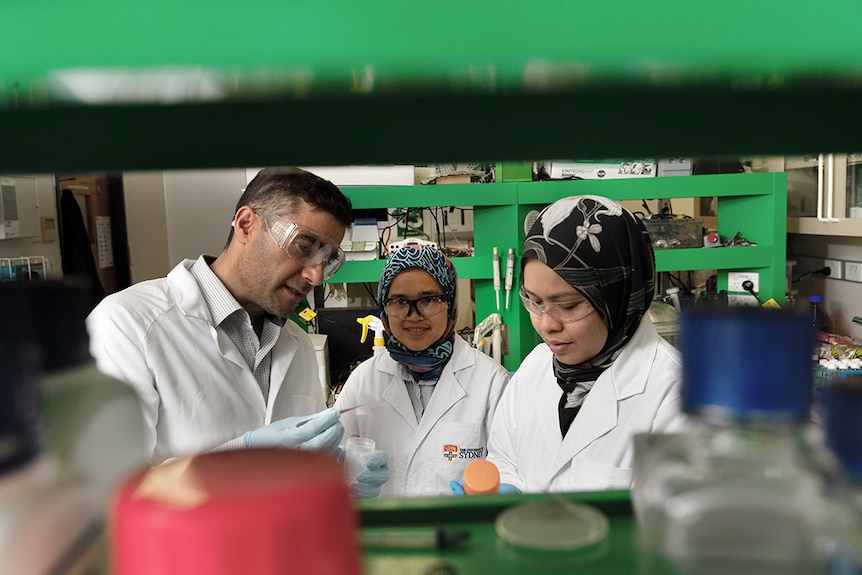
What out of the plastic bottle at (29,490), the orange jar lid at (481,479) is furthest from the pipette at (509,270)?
the plastic bottle at (29,490)

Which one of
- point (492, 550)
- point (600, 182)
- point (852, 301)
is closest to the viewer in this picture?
point (492, 550)

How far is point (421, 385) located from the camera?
8.41 feet

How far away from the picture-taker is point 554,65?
307mm

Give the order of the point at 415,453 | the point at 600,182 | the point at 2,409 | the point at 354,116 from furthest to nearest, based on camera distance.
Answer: the point at 600,182, the point at 415,453, the point at 354,116, the point at 2,409

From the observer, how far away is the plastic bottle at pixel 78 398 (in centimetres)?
37

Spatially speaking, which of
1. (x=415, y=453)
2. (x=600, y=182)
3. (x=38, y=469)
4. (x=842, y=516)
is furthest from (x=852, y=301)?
(x=38, y=469)

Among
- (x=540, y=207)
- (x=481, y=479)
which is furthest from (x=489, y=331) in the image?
(x=481, y=479)

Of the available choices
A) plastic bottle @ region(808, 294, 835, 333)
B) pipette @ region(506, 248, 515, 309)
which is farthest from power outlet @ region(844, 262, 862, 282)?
pipette @ region(506, 248, 515, 309)

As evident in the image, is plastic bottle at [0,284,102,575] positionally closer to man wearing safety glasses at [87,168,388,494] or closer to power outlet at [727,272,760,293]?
man wearing safety glasses at [87,168,388,494]

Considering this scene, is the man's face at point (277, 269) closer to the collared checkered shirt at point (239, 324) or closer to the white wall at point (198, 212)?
the collared checkered shirt at point (239, 324)

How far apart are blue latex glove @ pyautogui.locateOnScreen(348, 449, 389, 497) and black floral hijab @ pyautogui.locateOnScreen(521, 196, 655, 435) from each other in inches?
24.8

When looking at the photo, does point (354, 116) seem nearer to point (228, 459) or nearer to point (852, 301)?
point (228, 459)

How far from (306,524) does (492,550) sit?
0.25m

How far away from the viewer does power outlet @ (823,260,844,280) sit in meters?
4.11
